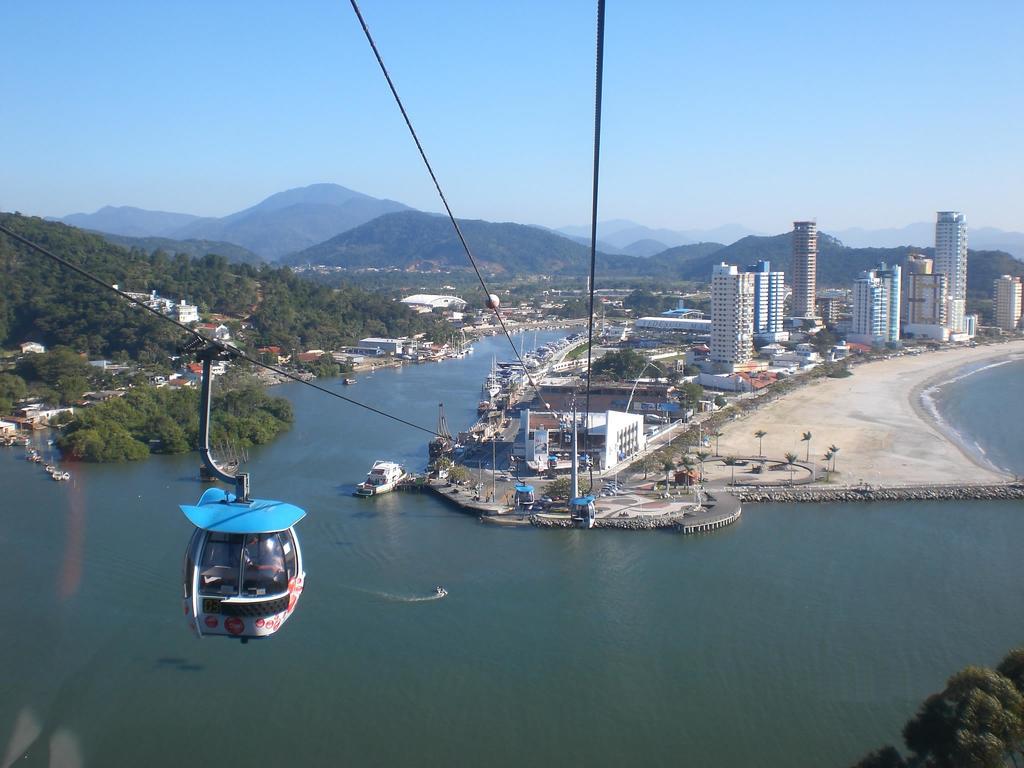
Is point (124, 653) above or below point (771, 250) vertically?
below

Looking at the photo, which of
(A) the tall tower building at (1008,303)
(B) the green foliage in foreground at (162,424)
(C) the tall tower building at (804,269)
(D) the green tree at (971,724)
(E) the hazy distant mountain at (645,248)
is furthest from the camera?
(E) the hazy distant mountain at (645,248)

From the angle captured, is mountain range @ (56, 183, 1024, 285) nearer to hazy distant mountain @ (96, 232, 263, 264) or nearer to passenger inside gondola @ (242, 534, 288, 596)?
hazy distant mountain @ (96, 232, 263, 264)

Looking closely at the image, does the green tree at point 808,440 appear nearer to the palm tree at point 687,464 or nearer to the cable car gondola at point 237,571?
the palm tree at point 687,464

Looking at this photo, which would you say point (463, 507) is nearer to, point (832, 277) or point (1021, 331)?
point (1021, 331)

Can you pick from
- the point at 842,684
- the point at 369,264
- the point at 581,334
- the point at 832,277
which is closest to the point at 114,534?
the point at 842,684

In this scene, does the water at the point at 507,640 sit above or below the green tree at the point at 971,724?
below

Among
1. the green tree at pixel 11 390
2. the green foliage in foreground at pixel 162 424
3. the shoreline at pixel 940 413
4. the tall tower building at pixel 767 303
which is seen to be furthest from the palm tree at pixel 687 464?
the tall tower building at pixel 767 303

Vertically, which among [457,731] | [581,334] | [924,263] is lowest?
[457,731]
